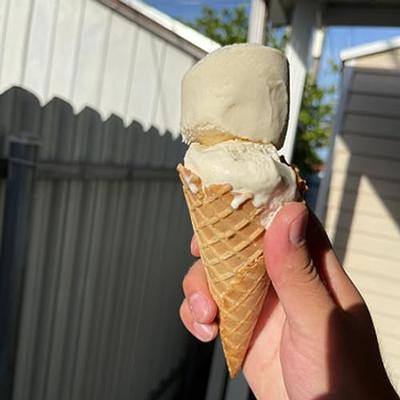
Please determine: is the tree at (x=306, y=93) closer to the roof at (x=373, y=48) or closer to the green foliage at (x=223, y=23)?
the green foliage at (x=223, y=23)

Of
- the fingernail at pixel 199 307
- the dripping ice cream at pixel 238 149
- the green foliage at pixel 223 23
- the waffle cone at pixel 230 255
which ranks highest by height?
the green foliage at pixel 223 23

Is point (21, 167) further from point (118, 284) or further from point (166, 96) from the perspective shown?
point (166, 96)

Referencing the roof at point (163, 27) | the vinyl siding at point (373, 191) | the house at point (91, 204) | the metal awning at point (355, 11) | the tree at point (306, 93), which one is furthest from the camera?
the tree at point (306, 93)

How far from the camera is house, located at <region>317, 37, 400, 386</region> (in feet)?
14.5

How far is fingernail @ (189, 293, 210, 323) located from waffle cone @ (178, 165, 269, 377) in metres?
0.04

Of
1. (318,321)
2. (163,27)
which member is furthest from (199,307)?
(163,27)

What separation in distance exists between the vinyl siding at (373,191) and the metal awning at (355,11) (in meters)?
1.09

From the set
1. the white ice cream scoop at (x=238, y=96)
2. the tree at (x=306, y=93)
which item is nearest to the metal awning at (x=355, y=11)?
the white ice cream scoop at (x=238, y=96)

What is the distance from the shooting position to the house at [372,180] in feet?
14.5

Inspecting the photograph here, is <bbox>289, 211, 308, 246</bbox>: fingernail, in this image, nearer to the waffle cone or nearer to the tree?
the waffle cone

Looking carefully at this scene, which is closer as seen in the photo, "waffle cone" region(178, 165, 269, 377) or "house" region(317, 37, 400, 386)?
"waffle cone" region(178, 165, 269, 377)

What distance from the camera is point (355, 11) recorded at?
3.42 metres

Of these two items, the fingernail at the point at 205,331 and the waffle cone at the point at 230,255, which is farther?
the fingernail at the point at 205,331

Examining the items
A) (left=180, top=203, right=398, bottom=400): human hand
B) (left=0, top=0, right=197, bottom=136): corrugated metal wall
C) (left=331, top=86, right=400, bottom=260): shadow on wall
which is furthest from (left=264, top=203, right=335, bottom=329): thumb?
(left=331, top=86, right=400, bottom=260): shadow on wall
